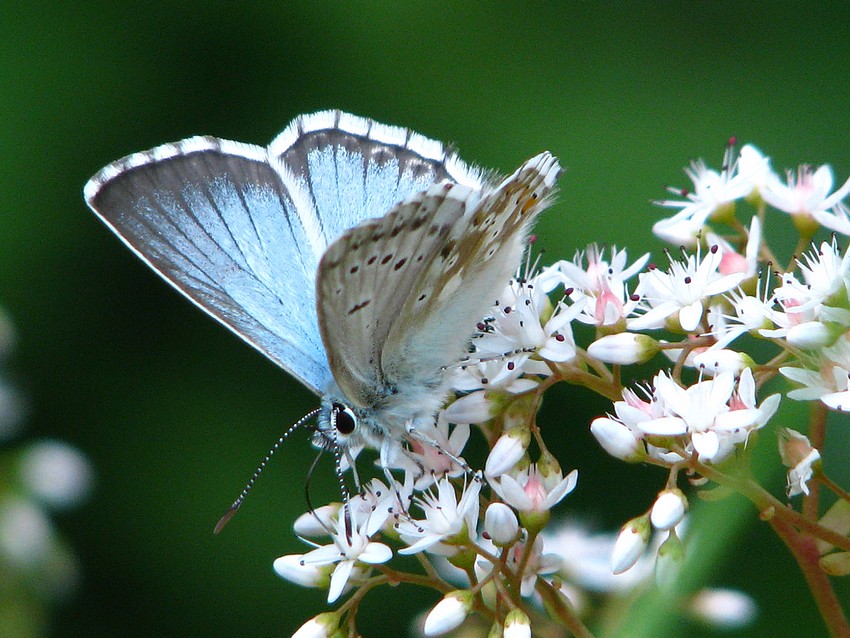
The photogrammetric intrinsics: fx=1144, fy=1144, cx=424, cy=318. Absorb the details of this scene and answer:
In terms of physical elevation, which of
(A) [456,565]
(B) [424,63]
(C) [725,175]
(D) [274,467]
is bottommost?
(D) [274,467]

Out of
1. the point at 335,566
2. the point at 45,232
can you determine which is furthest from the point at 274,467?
the point at 335,566

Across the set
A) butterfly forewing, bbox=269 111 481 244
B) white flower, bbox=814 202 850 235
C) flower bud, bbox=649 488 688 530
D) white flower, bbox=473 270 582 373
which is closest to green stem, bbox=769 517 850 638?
flower bud, bbox=649 488 688 530

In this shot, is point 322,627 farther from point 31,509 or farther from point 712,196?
point 31,509

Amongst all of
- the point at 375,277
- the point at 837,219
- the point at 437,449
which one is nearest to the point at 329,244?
the point at 375,277

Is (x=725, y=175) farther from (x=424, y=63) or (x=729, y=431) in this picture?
(x=424, y=63)

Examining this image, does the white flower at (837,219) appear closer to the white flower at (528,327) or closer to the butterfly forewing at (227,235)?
the white flower at (528,327)

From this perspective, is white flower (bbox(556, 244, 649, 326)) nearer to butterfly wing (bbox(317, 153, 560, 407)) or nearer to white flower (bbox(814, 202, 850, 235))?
butterfly wing (bbox(317, 153, 560, 407))
